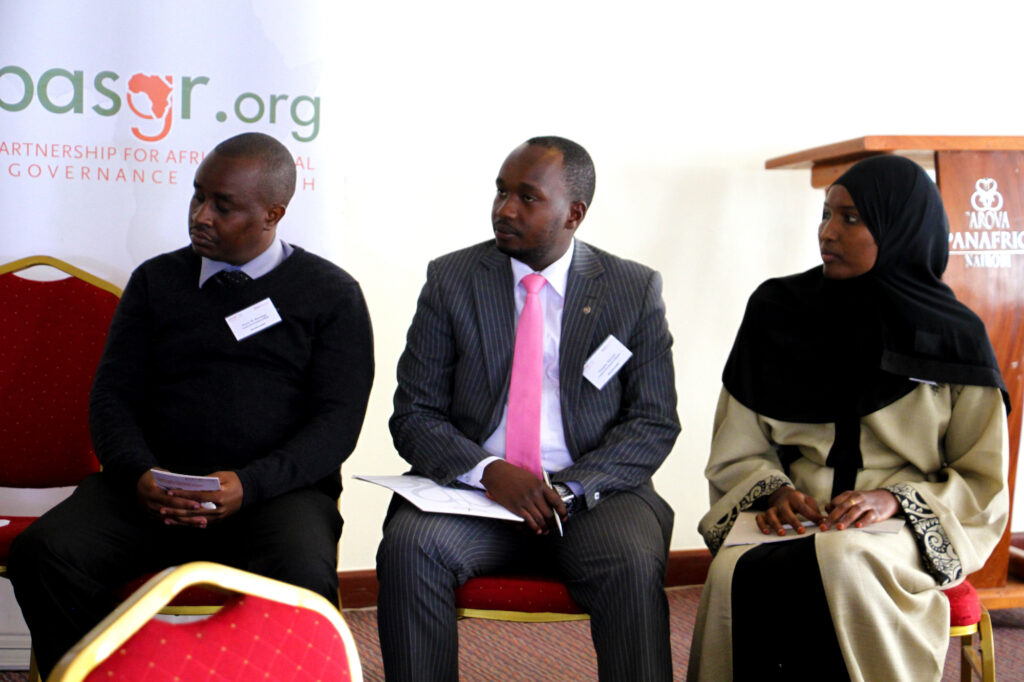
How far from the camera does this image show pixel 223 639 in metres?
0.98

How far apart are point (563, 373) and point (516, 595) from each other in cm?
56

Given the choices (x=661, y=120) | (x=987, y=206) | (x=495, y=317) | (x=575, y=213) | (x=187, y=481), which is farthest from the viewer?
(x=661, y=120)

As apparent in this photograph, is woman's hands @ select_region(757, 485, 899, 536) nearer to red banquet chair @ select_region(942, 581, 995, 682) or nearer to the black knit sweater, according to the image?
red banquet chair @ select_region(942, 581, 995, 682)

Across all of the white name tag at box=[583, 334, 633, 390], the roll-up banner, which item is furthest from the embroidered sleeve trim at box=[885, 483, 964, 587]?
the roll-up banner

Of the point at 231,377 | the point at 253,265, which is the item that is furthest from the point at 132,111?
the point at 231,377

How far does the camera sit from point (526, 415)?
2520 millimetres

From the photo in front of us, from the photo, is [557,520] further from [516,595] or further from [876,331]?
[876,331]

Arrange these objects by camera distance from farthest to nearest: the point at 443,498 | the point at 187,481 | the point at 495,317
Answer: the point at 495,317 < the point at 443,498 < the point at 187,481

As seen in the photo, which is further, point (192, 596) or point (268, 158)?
point (268, 158)

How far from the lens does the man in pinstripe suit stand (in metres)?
2.24

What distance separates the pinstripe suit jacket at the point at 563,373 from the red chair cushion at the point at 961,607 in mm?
659

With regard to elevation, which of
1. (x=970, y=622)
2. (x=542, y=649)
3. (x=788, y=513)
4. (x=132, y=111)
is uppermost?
(x=132, y=111)

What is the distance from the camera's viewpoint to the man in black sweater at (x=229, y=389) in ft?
7.58

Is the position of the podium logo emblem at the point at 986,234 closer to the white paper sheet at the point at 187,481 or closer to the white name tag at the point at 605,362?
the white name tag at the point at 605,362
